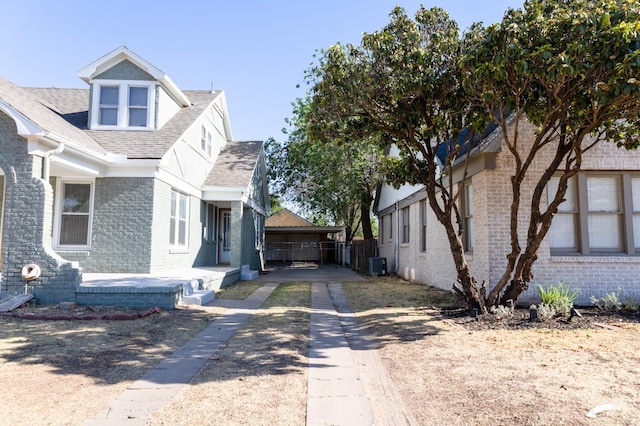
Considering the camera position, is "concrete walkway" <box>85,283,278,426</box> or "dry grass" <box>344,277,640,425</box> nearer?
"concrete walkway" <box>85,283,278,426</box>

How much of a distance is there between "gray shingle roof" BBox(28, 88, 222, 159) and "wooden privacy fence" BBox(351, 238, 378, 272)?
11.4 metres

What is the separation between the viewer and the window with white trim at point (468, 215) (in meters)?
10.8

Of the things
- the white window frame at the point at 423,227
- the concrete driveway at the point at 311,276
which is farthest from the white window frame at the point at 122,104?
the white window frame at the point at 423,227

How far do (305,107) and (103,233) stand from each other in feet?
49.6

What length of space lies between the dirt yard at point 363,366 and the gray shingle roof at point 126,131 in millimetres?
5504

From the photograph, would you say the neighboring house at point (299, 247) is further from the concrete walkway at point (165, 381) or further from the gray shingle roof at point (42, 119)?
the concrete walkway at point (165, 381)

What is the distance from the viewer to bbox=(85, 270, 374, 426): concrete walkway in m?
3.59

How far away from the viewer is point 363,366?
5.20 metres

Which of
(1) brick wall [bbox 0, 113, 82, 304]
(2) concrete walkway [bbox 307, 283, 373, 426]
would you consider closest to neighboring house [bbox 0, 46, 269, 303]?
(1) brick wall [bbox 0, 113, 82, 304]

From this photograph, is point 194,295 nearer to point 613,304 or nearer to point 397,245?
point 613,304

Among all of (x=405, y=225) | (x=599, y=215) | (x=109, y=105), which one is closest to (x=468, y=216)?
(x=599, y=215)

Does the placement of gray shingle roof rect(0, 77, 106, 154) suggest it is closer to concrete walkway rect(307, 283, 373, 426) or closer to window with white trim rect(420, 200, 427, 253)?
concrete walkway rect(307, 283, 373, 426)

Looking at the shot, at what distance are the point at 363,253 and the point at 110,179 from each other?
48.4 ft

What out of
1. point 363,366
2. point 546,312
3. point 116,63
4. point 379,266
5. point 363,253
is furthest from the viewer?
point 363,253
